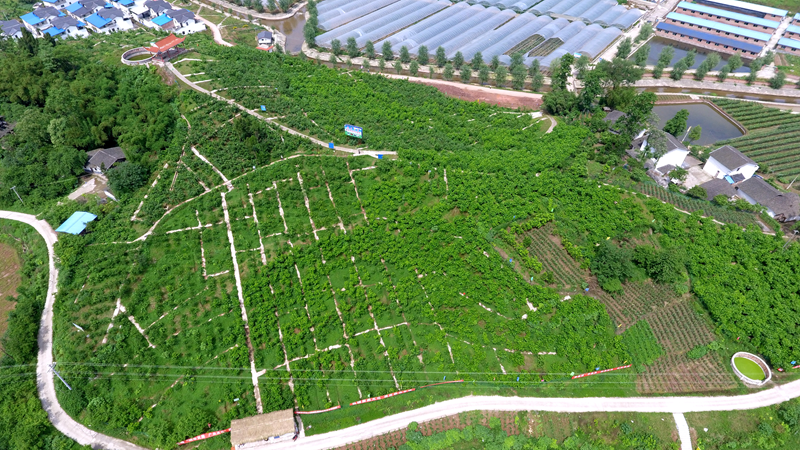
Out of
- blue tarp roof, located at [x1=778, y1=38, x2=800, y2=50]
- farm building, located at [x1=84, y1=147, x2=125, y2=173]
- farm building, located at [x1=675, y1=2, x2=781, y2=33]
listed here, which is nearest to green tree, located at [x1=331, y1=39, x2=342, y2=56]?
farm building, located at [x1=84, y1=147, x2=125, y2=173]

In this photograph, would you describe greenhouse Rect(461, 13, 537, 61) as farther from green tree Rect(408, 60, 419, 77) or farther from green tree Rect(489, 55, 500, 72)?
green tree Rect(408, 60, 419, 77)

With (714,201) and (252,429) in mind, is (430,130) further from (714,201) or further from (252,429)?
(252,429)

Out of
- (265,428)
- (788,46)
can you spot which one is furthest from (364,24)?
(788,46)

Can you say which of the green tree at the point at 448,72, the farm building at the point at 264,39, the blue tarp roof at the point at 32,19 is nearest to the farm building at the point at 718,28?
the green tree at the point at 448,72

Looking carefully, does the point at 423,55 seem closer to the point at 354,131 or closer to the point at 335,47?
the point at 335,47

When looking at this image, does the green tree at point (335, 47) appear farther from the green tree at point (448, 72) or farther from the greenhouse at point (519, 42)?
the greenhouse at point (519, 42)

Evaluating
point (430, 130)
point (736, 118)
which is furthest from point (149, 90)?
point (736, 118)
